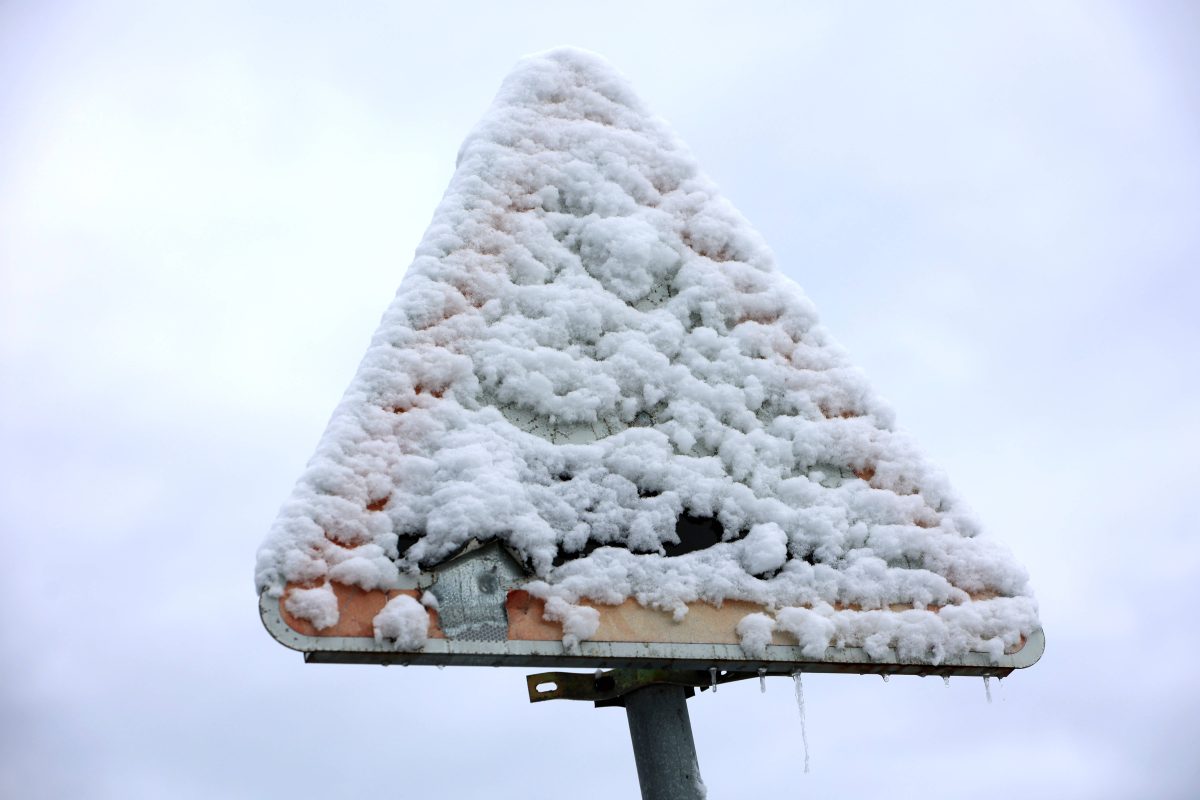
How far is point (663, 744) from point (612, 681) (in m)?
0.35

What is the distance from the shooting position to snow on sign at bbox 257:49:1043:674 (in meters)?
4.17

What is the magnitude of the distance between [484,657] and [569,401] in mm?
1306

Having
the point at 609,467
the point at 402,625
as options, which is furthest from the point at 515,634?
the point at 609,467

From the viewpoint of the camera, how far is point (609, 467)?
16.0ft

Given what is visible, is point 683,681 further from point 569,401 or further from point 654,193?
point 654,193

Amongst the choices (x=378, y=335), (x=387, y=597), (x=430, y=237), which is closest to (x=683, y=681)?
(x=387, y=597)

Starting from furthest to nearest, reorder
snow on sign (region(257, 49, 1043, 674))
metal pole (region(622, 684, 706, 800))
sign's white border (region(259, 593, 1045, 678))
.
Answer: metal pole (region(622, 684, 706, 800))
snow on sign (region(257, 49, 1043, 674))
sign's white border (region(259, 593, 1045, 678))

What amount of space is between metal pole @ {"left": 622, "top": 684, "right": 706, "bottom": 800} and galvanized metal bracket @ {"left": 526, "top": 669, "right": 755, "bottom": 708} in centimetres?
9

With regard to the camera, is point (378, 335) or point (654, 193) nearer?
point (378, 335)

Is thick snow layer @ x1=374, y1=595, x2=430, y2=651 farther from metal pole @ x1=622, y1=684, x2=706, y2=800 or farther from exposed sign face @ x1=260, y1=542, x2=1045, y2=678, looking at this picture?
metal pole @ x1=622, y1=684, x2=706, y2=800

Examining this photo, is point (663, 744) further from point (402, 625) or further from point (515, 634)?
point (402, 625)

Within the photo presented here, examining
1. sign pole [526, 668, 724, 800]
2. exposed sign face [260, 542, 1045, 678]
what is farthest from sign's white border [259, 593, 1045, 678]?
sign pole [526, 668, 724, 800]

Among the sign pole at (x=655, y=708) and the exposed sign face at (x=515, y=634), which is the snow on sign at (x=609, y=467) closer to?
the exposed sign face at (x=515, y=634)

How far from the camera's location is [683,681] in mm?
4789
